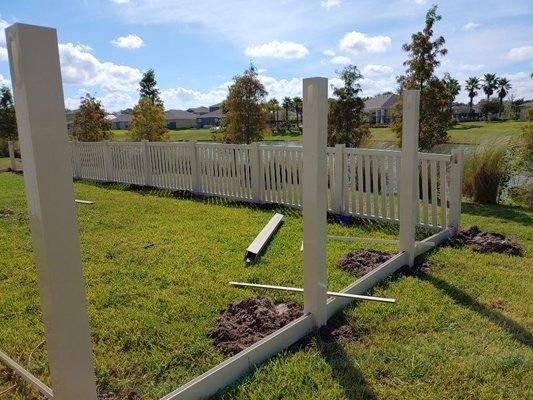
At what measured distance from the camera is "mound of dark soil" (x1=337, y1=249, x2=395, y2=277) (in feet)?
14.1

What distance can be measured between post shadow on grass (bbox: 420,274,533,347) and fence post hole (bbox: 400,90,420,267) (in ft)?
1.40

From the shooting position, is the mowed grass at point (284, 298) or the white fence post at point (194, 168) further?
the white fence post at point (194, 168)

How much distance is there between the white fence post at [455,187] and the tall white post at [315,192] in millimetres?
3224

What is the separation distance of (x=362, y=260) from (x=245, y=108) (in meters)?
11.7

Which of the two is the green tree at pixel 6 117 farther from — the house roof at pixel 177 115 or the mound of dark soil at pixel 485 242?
the house roof at pixel 177 115

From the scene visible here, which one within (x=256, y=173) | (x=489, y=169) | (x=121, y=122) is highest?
(x=121, y=122)

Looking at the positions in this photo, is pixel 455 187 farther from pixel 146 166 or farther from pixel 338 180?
pixel 146 166

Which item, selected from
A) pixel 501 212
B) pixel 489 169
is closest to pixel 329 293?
pixel 501 212

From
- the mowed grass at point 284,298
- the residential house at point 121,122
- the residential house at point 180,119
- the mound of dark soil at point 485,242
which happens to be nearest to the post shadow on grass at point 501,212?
the mowed grass at point 284,298

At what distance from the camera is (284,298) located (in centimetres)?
360

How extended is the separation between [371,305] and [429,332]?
1.73 feet

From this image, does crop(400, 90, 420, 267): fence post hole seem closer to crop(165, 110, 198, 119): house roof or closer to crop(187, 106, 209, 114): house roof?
crop(165, 110, 198, 119): house roof

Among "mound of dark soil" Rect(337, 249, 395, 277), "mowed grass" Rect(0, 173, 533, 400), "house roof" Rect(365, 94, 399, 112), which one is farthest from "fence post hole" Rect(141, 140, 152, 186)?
"house roof" Rect(365, 94, 399, 112)

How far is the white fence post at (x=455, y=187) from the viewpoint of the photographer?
551cm
